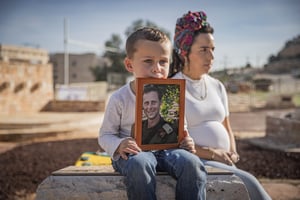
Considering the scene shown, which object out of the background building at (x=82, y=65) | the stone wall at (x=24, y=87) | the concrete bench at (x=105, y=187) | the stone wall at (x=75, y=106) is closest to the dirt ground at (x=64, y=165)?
the concrete bench at (x=105, y=187)

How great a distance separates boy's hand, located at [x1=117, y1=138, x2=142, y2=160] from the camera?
1.58 meters

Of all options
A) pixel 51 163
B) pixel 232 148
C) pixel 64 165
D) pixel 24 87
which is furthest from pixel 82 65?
pixel 232 148

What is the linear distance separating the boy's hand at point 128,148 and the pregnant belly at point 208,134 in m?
0.66

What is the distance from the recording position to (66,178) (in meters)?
1.64

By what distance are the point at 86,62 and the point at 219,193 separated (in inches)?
1862

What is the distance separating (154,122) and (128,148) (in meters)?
0.18

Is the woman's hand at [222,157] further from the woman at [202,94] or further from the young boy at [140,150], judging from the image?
the young boy at [140,150]

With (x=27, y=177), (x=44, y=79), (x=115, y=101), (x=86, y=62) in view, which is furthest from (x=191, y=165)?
(x=86, y=62)

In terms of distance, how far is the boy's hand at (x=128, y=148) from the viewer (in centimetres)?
158

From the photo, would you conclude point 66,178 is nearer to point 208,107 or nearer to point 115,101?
point 115,101

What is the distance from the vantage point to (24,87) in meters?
12.7

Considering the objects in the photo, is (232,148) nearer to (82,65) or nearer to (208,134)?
(208,134)

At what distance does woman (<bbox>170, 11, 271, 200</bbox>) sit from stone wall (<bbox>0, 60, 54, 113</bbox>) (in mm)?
10804

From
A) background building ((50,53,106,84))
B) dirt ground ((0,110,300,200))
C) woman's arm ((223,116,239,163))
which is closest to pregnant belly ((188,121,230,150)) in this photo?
woman's arm ((223,116,239,163))
